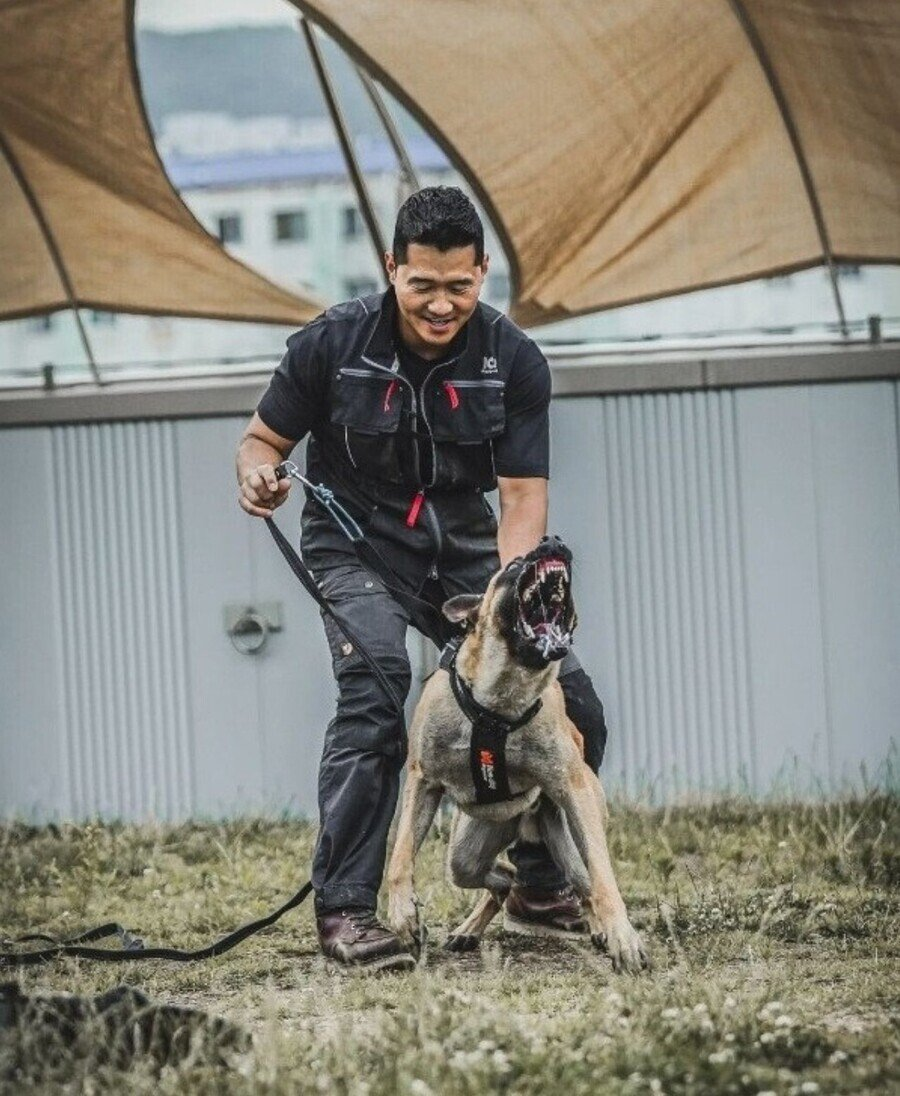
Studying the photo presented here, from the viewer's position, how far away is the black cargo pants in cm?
536

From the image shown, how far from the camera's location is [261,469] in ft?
17.2

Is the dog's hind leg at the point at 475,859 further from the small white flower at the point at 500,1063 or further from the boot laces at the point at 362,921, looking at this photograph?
the small white flower at the point at 500,1063

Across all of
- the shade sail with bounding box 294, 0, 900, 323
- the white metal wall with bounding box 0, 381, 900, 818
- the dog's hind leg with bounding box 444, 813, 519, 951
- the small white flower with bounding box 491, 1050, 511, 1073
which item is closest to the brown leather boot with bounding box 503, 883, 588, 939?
the dog's hind leg with bounding box 444, 813, 519, 951

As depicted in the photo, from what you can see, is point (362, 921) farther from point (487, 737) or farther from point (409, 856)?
point (487, 737)

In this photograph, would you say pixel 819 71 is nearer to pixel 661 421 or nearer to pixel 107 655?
pixel 661 421

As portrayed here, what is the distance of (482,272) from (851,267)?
3.81m

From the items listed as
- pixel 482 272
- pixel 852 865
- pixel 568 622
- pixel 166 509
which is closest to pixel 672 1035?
pixel 568 622

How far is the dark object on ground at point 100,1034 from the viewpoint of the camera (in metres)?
3.81

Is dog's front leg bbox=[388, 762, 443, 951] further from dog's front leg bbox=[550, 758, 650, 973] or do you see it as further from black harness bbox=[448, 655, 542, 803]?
dog's front leg bbox=[550, 758, 650, 973]

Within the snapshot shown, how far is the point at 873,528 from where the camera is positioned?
8281mm

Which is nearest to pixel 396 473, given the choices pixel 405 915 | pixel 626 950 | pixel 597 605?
pixel 405 915

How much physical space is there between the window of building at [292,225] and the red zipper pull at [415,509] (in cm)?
372

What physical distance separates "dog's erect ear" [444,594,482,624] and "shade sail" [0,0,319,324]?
12.2ft

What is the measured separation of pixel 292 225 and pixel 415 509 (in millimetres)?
3804
